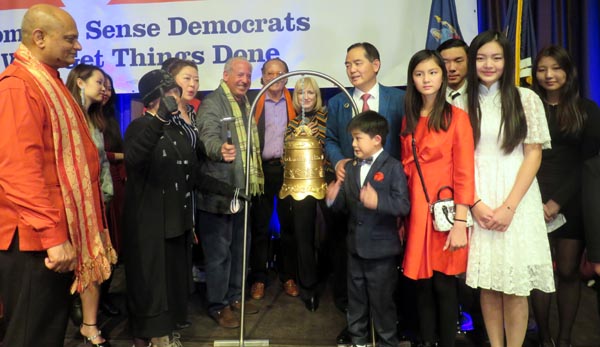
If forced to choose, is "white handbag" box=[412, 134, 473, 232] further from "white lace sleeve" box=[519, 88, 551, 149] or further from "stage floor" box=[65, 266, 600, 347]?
"stage floor" box=[65, 266, 600, 347]

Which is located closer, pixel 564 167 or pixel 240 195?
pixel 564 167

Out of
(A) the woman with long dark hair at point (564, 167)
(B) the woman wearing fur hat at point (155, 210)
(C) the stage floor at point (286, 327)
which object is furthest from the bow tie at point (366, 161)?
(C) the stage floor at point (286, 327)

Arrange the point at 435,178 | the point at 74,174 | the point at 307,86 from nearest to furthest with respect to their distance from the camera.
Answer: the point at 74,174 < the point at 435,178 < the point at 307,86

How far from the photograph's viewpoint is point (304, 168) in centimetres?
283

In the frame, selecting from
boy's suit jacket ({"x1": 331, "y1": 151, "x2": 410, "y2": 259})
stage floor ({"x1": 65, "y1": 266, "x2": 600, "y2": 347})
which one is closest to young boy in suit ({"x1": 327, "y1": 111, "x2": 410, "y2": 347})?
boy's suit jacket ({"x1": 331, "y1": 151, "x2": 410, "y2": 259})

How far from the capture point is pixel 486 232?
2525 mm

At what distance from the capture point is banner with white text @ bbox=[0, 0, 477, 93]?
435 cm

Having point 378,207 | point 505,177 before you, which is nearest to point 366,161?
point 378,207

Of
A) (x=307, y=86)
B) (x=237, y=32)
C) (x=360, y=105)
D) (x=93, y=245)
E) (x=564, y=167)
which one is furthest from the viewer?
(x=237, y=32)

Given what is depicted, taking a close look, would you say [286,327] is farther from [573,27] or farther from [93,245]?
[573,27]

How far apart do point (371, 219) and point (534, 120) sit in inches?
38.3

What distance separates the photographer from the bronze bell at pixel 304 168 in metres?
2.83

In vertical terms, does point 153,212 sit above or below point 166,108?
below

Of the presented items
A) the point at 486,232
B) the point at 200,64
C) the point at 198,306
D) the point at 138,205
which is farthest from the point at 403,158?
the point at 200,64
